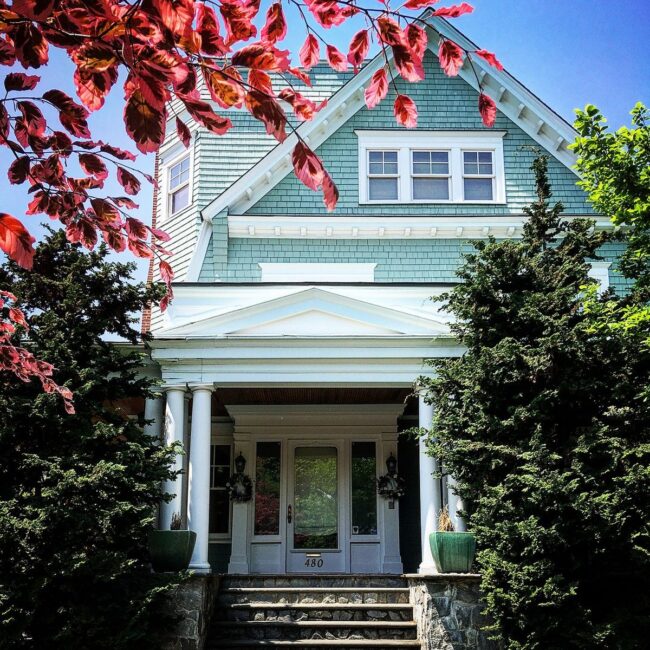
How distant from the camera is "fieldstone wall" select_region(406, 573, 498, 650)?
32.9ft

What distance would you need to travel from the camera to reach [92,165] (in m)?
4.05


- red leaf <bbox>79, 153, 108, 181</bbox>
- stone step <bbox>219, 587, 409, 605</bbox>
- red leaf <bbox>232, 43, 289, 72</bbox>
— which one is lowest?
stone step <bbox>219, 587, 409, 605</bbox>

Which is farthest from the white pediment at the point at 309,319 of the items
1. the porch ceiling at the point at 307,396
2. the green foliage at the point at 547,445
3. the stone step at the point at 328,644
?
the stone step at the point at 328,644

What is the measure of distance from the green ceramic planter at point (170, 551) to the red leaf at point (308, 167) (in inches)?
309

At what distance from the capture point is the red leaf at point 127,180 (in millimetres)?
4086

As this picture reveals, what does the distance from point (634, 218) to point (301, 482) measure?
726 centimetres

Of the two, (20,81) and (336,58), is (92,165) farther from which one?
(336,58)

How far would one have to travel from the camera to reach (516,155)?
1530 centimetres

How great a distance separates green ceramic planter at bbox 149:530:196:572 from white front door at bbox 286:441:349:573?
4.12 meters

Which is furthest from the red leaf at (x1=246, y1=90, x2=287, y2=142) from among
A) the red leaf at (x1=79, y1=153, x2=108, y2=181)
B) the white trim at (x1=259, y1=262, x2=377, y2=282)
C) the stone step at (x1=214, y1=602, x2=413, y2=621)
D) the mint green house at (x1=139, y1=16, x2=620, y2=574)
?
the white trim at (x1=259, y1=262, x2=377, y2=282)

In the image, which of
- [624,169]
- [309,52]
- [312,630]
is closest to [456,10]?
[309,52]

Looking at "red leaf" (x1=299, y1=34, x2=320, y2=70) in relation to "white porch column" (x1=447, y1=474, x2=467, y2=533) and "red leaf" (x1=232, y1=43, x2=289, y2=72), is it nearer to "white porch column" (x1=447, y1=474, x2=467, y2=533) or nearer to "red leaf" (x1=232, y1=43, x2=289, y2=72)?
"red leaf" (x1=232, y1=43, x2=289, y2=72)

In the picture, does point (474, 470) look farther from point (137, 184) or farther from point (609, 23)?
point (137, 184)

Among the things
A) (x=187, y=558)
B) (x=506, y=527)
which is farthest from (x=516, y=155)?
(x=187, y=558)
